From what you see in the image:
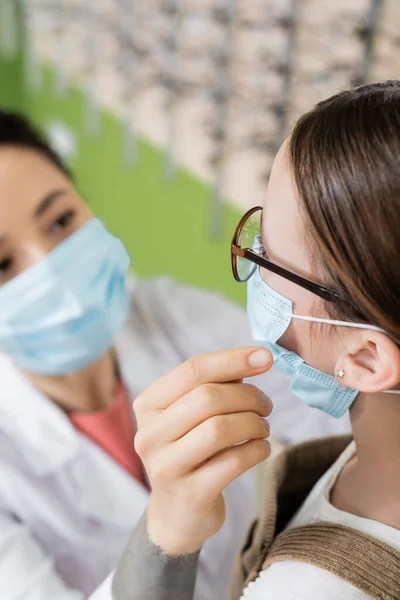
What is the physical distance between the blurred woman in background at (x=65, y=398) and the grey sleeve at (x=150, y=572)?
10.8 inches

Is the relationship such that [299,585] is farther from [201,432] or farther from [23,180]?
[23,180]

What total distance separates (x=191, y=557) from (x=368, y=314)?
13.3 inches

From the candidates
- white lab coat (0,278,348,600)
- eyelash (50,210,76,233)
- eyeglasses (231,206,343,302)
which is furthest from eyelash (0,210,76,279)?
eyeglasses (231,206,343,302)

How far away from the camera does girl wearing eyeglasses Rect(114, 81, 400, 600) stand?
0.54 metres

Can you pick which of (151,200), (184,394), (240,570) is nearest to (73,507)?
(240,570)

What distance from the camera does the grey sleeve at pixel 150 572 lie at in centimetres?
67

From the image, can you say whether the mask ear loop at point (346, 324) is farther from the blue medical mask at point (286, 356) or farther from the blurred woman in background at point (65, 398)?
the blurred woman in background at point (65, 398)

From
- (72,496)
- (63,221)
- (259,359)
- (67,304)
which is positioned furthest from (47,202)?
(259,359)

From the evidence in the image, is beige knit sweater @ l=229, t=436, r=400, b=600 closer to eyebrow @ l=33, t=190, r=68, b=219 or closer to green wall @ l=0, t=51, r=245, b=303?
eyebrow @ l=33, t=190, r=68, b=219

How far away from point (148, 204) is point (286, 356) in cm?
163

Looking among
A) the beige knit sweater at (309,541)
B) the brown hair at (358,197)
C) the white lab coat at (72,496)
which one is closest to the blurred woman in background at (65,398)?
the white lab coat at (72,496)

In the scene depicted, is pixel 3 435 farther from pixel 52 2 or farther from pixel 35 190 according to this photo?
pixel 52 2

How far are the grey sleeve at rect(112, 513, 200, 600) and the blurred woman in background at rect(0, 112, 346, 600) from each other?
0.90ft

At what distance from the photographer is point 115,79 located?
2.32 meters
